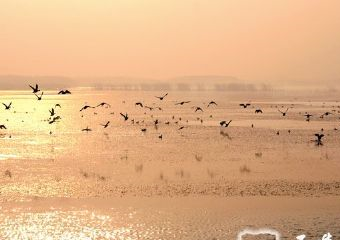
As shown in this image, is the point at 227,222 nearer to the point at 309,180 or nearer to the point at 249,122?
the point at 309,180

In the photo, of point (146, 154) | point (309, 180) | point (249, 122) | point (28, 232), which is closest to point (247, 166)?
point (309, 180)

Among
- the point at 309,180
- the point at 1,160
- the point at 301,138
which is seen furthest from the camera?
the point at 301,138

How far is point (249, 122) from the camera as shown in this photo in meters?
112

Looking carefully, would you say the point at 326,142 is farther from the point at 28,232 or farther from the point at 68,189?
the point at 28,232

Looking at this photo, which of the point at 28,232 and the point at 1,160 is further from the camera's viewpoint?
the point at 1,160

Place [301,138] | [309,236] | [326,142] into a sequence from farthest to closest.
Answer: [301,138]
[326,142]
[309,236]

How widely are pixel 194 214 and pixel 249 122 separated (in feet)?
250

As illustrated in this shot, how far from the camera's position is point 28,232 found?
109 feet

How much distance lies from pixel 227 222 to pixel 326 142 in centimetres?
4354

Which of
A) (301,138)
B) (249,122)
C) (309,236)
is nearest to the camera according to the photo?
(309,236)

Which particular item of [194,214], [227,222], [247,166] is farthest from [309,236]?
[247,166]

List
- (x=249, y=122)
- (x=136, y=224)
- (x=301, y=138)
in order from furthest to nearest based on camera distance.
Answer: (x=249, y=122) → (x=301, y=138) → (x=136, y=224)

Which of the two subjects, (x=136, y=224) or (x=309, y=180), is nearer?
(x=136, y=224)

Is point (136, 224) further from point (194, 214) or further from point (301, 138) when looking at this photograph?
point (301, 138)
